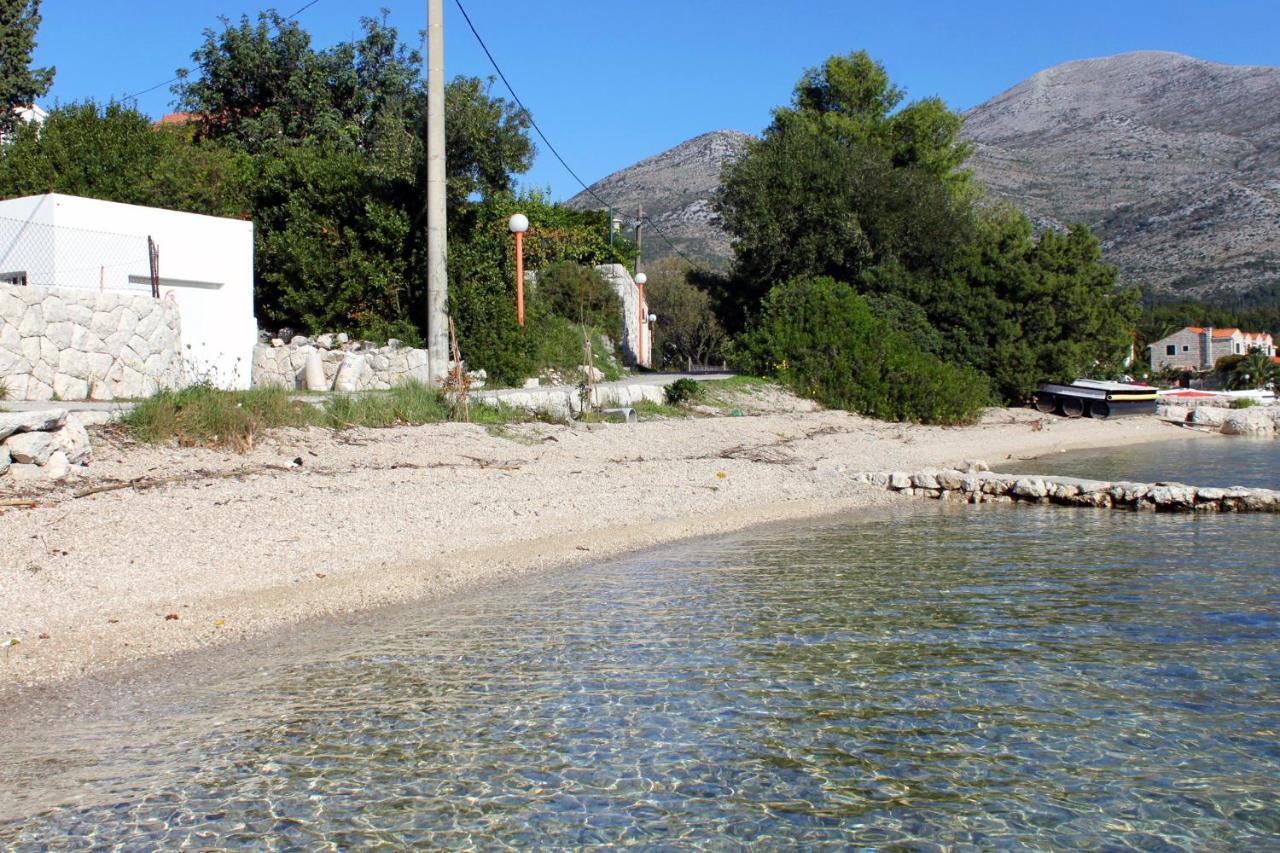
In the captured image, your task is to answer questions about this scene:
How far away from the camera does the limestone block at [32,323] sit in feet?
50.2

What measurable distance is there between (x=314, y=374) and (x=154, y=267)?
3.32 m

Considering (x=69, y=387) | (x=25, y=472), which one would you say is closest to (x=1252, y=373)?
(x=69, y=387)

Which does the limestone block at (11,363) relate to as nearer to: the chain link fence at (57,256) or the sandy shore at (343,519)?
the chain link fence at (57,256)

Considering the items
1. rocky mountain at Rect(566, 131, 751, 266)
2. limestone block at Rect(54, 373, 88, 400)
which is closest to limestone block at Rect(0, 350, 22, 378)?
limestone block at Rect(54, 373, 88, 400)

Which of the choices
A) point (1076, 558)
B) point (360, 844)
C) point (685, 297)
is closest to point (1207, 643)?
point (1076, 558)

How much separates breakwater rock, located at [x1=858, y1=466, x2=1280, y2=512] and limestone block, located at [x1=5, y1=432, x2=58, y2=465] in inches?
468

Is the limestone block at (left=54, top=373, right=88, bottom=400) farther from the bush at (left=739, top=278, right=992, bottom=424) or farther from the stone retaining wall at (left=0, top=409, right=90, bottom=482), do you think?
the bush at (left=739, top=278, right=992, bottom=424)

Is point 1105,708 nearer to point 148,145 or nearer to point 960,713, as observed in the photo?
point 960,713

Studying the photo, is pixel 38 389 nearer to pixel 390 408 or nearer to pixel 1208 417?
pixel 390 408

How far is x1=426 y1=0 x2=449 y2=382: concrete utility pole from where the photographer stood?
65.2ft

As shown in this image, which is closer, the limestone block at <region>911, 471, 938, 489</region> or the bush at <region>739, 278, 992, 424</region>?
the limestone block at <region>911, 471, 938, 489</region>

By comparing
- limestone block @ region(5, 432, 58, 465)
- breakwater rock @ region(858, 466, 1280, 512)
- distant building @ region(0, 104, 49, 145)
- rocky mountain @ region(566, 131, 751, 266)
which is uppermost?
rocky mountain @ region(566, 131, 751, 266)

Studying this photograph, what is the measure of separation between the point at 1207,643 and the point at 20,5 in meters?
39.5

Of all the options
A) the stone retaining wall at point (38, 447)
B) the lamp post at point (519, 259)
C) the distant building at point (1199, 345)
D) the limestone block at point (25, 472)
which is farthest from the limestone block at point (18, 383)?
the distant building at point (1199, 345)
